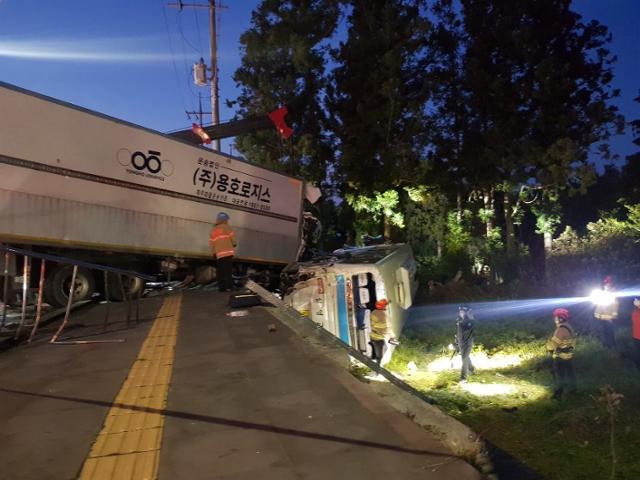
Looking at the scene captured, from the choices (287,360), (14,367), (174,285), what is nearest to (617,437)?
(287,360)

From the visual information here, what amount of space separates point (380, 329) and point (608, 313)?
446cm

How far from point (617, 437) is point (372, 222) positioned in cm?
1436

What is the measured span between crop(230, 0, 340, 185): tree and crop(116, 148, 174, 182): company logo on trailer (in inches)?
353

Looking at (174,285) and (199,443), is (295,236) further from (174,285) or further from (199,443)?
(199,443)

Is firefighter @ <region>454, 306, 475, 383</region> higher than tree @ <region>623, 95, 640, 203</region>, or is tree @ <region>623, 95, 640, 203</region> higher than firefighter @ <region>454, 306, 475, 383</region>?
tree @ <region>623, 95, 640, 203</region>

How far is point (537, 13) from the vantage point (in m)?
18.9

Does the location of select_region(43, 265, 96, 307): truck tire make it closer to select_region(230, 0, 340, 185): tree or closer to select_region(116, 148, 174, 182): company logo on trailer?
select_region(116, 148, 174, 182): company logo on trailer

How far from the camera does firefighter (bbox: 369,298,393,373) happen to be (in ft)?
31.9

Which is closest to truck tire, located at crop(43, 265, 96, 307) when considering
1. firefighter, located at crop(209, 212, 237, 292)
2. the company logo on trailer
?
the company logo on trailer

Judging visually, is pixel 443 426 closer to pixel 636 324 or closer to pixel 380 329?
pixel 380 329

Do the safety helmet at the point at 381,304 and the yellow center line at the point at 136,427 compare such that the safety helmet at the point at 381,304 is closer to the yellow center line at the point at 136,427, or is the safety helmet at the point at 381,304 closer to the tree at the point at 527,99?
the yellow center line at the point at 136,427

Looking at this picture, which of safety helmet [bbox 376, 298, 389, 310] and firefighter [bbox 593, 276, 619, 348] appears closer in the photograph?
safety helmet [bbox 376, 298, 389, 310]

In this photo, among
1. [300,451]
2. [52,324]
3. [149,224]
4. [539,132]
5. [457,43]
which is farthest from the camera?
[457,43]

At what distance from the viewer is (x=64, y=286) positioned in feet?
32.0
